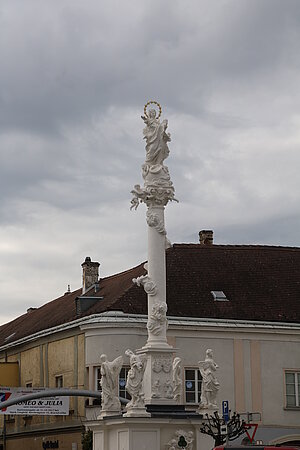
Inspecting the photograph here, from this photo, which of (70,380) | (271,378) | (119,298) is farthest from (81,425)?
(271,378)

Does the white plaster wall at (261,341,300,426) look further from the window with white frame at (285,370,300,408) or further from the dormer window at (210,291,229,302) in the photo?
the dormer window at (210,291,229,302)

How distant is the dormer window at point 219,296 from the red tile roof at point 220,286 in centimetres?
17

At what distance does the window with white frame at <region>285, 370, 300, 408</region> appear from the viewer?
43844 mm

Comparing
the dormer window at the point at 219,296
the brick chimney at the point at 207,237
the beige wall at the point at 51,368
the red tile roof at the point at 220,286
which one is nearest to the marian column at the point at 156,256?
the red tile roof at the point at 220,286

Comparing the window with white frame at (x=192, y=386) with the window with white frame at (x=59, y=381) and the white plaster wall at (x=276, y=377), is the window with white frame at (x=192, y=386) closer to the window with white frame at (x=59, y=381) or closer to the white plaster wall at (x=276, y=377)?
the white plaster wall at (x=276, y=377)

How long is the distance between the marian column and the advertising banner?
1573 centimetres

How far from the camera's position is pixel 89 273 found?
53.2 metres

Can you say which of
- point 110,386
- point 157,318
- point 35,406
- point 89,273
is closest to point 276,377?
point 35,406

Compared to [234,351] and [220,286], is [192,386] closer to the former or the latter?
[234,351]

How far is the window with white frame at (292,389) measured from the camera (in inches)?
1726

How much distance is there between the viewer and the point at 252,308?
44.9 meters

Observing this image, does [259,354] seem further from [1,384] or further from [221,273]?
[1,384]

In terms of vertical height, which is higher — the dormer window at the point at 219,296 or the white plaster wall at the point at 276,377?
the dormer window at the point at 219,296

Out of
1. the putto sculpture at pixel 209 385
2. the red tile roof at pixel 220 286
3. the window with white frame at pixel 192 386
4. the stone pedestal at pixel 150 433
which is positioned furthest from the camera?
the red tile roof at pixel 220 286
